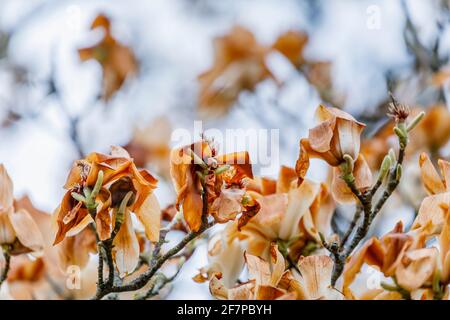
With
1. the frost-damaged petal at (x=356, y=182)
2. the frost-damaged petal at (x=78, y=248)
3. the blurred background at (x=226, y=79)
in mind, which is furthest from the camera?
the blurred background at (x=226, y=79)

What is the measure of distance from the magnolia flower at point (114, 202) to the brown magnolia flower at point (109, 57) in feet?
2.97

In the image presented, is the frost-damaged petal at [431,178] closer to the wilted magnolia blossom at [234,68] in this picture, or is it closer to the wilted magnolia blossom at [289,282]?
the wilted magnolia blossom at [289,282]

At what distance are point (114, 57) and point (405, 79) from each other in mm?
531

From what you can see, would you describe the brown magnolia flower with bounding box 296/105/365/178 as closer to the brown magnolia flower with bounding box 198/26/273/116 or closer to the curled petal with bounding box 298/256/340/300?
the curled petal with bounding box 298/256/340/300

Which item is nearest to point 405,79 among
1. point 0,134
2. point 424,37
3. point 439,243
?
point 424,37

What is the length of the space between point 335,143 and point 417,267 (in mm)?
127

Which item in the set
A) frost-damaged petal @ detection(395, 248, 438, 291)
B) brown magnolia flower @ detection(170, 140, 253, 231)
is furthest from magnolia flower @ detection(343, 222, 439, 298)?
brown magnolia flower @ detection(170, 140, 253, 231)

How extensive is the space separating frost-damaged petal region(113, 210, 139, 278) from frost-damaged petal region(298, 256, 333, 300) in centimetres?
13

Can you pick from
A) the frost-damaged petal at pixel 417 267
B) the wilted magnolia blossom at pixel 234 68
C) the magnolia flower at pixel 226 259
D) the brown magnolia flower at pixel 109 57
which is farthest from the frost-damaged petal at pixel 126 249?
the brown magnolia flower at pixel 109 57

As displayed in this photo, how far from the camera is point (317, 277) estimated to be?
604 mm

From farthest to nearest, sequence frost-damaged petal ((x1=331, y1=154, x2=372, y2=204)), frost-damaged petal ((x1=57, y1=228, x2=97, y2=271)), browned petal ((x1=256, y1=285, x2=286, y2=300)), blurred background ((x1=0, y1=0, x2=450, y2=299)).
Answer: blurred background ((x1=0, y1=0, x2=450, y2=299))
frost-damaged petal ((x1=57, y1=228, x2=97, y2=271))
frost-damaged petal ((x1=331, y1=154, x2=372, y2=204))
browned petal ((x1=256, y1=285, x2=286, y2=300))

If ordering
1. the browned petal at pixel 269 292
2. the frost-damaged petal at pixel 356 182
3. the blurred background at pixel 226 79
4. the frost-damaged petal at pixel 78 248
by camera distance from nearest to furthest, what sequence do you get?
the browned petal at pixel 269 292 < the frost-damaged petal at pixel 356 182 < the frost-damaged petal at pixel 78 248 < the blurred background at pixel 226 79

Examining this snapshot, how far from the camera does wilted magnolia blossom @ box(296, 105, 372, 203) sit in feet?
2.16

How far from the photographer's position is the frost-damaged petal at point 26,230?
0.71 m
